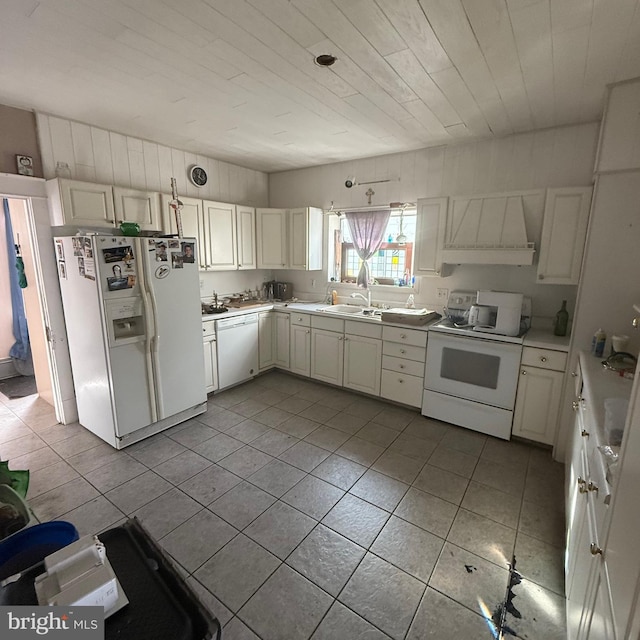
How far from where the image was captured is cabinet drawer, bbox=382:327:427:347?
10.7 ft

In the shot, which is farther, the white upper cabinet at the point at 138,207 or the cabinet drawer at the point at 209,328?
the cabinet drawer at the point at 209,328

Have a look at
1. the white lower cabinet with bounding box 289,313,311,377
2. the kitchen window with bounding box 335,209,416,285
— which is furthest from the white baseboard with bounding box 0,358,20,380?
the kitchen window with bounding box 335,209,416,285

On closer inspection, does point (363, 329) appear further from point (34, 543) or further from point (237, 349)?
point (34, 543)

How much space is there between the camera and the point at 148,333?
2816 mm

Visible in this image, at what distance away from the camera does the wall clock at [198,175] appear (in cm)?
389

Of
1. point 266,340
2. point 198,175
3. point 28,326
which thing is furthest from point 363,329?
point 28,326

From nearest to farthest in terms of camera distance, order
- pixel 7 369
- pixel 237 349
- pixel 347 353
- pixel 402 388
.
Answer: pixel 402 388, pixel 347 353, pixel 237 349, pixel 7 369

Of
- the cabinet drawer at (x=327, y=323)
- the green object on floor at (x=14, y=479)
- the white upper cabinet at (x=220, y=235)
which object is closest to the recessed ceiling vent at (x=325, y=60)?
the white upper cabinet at (x=220, y=235)

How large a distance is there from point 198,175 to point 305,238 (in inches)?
55.4

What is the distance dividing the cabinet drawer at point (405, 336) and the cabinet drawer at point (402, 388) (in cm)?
34

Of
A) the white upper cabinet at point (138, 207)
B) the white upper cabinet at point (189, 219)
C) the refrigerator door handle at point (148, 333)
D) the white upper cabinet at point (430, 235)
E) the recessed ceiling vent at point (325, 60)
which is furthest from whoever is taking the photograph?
the white upper cabinet at point (189, 219)

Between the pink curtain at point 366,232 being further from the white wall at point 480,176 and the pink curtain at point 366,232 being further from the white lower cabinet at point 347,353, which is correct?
the white lower cabinet at point 347,353

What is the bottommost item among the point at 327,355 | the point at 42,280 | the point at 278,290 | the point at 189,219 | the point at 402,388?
the point at 402,388

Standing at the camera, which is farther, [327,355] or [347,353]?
[327,355]
